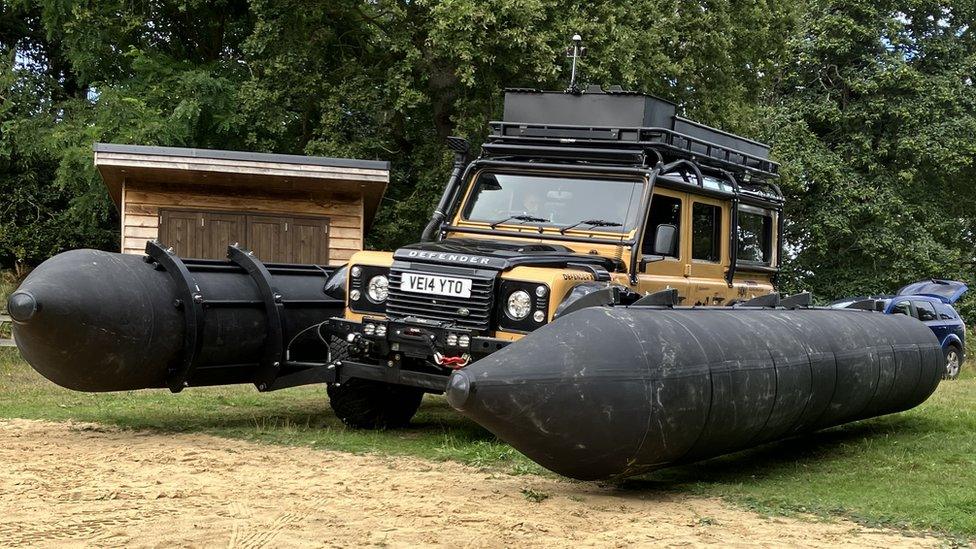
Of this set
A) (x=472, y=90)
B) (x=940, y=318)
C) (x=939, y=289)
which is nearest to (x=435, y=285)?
(x=940, y=318)

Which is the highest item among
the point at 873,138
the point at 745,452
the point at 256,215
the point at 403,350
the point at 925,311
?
the point at 873,138

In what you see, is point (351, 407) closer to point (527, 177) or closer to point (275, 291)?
point (275, 291)

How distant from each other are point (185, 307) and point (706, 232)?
4596mm

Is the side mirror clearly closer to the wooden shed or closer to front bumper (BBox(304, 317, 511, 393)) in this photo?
front bumper (BBox(304, 317, 511, 393))

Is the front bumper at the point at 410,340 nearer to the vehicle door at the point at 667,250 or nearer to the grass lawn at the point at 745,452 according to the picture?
the grass lawn at the point at 745,452

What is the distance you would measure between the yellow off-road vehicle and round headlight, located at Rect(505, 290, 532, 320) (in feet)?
0.03

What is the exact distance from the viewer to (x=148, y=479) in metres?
7.67

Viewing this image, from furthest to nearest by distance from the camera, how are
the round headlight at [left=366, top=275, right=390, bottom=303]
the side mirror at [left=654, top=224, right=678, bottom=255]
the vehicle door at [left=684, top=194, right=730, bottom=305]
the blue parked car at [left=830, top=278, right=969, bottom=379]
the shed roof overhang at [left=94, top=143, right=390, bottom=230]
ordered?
the blue parked car at [left=830, top=278, right=969, bottom=379], the shed roof overhang at [left=94, top=143, right=390, bottom=230], the vehicle door at [left=684, top=194, right=730, bottom=305], the side mirror at [left=654, top=224, right=678, bottom=255], the round headlight at [left=366, top=275, right=390, bottom=303]

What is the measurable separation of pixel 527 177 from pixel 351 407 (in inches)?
99.3

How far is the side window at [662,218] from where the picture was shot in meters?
9.79

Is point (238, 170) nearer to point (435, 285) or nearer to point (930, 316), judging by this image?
point (435, 285)

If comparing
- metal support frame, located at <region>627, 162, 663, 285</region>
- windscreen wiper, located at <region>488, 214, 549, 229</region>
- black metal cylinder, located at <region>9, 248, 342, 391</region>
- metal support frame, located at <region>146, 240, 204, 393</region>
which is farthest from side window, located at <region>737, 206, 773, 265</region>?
metal support frame, located at <region>146, 240, 204, 393</region>

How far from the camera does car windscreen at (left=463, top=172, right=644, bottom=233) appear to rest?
9828 millimetres

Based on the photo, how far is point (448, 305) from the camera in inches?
350
